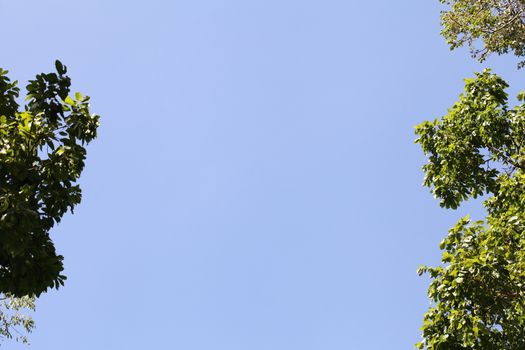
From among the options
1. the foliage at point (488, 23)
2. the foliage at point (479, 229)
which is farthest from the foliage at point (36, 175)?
the foliage at point (488, 23)

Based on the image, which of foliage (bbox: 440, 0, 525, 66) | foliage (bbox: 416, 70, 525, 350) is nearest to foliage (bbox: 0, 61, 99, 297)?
foliage (bbox: 416, 70, 525, 350)

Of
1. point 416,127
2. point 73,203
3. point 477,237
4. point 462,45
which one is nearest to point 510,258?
point 477,237

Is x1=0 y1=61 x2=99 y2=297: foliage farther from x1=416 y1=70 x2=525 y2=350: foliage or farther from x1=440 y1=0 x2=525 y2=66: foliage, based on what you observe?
x1=440 y1=0 x2=525 y2=66: foliage

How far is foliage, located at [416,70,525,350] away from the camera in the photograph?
40.1 feet

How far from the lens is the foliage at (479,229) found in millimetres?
12211

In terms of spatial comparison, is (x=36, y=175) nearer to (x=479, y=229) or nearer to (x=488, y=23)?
(x=479, y=229)

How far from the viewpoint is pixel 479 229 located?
13.5 m

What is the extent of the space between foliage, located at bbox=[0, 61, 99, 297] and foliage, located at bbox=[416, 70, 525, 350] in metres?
8.37

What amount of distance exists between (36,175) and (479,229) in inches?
400

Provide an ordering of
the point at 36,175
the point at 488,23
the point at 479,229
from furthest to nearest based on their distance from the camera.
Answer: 1. the point at 488,23
2. the point at 479,229
3. the point at 36,175

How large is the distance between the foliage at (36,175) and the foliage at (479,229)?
8.37 metres

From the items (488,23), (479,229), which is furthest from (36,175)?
(488,23)

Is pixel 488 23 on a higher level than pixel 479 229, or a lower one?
higher

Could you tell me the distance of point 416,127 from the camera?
1675 centimetres
